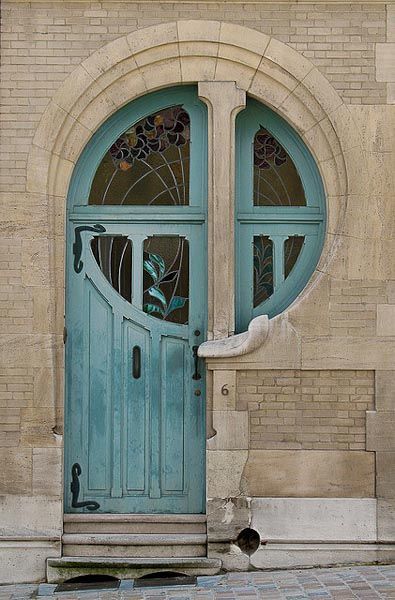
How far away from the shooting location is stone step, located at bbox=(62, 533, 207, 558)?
8547mm

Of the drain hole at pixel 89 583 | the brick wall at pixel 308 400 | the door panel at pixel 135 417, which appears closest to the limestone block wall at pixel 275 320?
the brick wall at pixel 308 400

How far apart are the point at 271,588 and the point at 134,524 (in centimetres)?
130

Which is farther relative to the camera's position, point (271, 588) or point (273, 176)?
point (273, 176)

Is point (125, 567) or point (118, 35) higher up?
point (118, 35)

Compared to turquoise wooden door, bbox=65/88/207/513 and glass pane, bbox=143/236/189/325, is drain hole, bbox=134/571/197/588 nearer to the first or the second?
turquoise wooden door, bbox=65/88/207/513

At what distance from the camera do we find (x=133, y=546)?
28.1 feet

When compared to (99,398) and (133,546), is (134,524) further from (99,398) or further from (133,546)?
(99,398)

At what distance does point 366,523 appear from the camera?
8.49m

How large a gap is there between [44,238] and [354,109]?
2595mm

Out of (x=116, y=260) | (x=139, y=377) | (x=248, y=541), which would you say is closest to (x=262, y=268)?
(x=116, y=260)

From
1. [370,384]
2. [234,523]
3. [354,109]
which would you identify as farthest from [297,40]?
[234,523]

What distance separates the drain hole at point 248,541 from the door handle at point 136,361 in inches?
58.6

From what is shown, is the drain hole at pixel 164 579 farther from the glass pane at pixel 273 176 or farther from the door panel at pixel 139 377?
→ the glass pane at pixel 273 176

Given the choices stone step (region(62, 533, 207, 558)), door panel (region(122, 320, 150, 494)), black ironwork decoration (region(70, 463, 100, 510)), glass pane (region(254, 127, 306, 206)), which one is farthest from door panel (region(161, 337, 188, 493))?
glass pane (region(254, 127, 306, 206))
